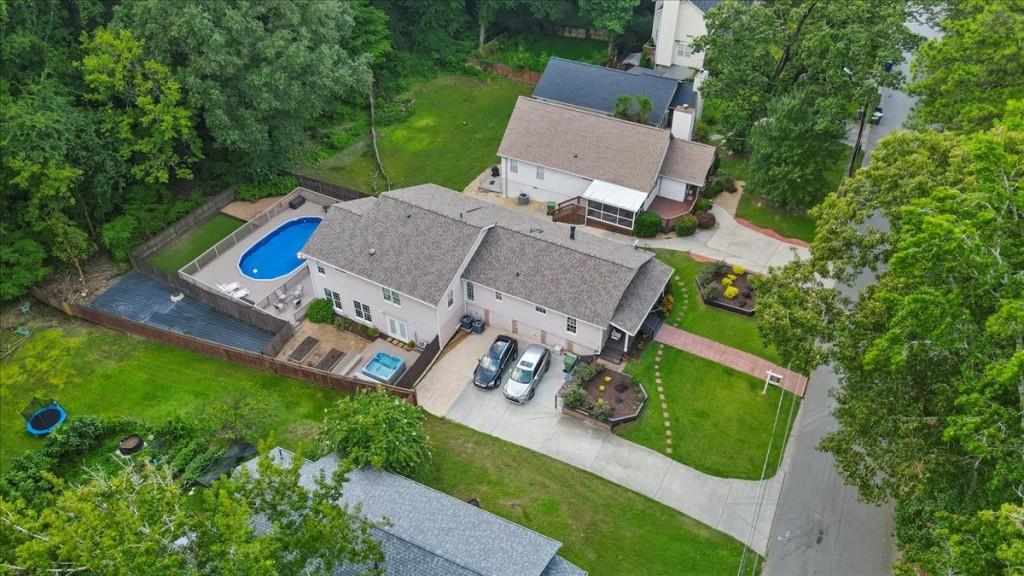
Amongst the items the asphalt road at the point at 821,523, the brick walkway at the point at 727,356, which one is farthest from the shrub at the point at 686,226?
the asphalt road at the point at 821,523

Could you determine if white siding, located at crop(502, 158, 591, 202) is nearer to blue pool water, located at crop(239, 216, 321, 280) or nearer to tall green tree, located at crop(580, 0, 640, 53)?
blue pool water, located at crop(239, 216, 321, 280)

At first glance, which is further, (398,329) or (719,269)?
(719,269)

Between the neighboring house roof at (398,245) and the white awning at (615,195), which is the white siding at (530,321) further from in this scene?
the white awning at (615,195)

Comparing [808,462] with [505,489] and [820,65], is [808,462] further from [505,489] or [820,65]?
[820,65]

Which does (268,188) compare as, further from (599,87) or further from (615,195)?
(599,87)

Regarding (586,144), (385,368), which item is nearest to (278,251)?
(385,368)
